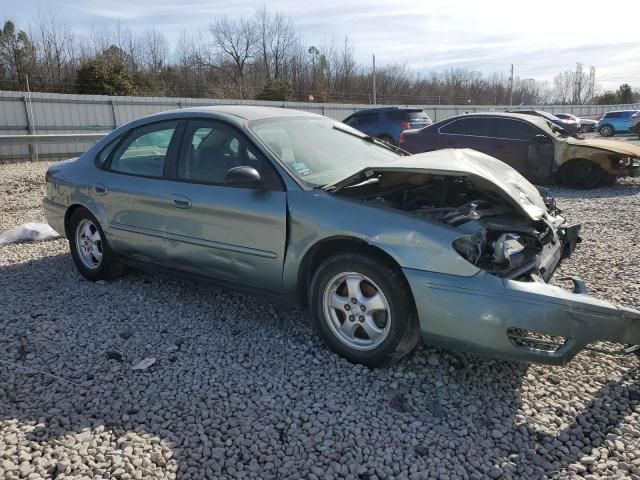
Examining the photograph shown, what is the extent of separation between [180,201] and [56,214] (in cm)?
195

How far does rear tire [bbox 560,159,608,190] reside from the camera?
9.54 meters

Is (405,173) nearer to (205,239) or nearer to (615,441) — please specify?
(205,239)

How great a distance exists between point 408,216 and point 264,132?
1.38m

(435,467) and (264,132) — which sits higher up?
(264,132)

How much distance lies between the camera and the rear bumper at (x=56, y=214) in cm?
499

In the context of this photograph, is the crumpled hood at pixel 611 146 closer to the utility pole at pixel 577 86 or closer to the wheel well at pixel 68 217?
the wheel well at pixel 68 217

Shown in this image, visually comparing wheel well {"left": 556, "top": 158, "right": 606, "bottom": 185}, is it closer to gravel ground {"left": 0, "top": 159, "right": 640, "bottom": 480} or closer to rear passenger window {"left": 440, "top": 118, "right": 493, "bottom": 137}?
rear passenger window {"left": 440, "top": 118, "right": 493, "bottom": 137}

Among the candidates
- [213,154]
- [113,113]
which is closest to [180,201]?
[213,154]

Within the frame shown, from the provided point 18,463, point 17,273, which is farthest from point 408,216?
point 17,273

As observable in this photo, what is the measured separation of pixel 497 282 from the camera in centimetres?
271

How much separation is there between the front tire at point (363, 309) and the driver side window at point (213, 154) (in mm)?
901

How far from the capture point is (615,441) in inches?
98.5

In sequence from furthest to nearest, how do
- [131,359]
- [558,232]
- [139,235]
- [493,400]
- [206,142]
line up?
[139,235]
[206,142]
[558,232]
[131,359]
[493,400]

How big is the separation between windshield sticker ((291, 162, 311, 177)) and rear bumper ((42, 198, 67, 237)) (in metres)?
2.65
